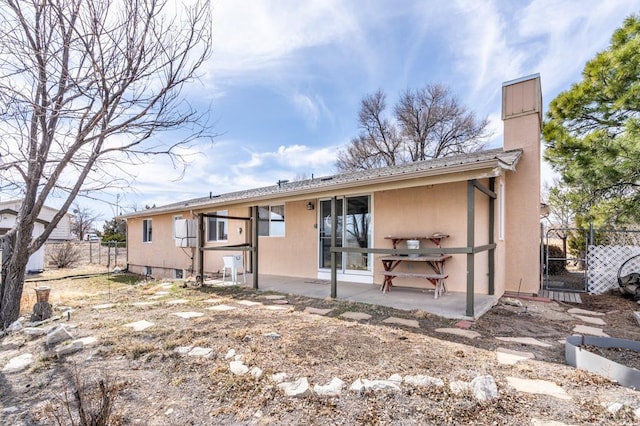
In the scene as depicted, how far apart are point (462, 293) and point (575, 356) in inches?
129

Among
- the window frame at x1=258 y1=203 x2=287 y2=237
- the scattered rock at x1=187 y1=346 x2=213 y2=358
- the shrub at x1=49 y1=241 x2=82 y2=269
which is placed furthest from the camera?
the shrub at x1=49 y1=241 x2=82 y2=269

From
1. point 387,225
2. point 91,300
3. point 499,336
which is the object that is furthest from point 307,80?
point 499,336

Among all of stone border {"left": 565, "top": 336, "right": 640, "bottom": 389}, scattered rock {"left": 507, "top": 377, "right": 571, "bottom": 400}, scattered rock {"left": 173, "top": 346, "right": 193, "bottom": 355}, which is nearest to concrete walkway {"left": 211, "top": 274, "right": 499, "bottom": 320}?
stone border {"left": 565, "top": 336, "right": 640, "bottom": 389}

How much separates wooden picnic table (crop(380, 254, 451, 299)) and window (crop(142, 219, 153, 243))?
11.2 metres

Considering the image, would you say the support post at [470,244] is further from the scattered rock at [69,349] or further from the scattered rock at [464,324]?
the scattered rock at [69,349]

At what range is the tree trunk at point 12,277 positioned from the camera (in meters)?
5.00

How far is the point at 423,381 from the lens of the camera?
2688 mm

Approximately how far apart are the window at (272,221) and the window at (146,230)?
7.04 metres

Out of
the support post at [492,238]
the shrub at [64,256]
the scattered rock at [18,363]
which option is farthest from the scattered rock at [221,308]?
the shrub at [64,256]

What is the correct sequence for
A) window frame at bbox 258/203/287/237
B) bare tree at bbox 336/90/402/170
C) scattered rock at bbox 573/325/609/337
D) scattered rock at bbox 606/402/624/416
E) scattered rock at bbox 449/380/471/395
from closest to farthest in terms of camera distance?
1. scattered rock at bbox 606/402/624/416
2. scattered rock at bbox 449/380/471/395
3. scattered rock at bbox 573/325/609/337
4. window frame at bbox 258/203/287/237
5. bare tree at bbox 336/90/402/170

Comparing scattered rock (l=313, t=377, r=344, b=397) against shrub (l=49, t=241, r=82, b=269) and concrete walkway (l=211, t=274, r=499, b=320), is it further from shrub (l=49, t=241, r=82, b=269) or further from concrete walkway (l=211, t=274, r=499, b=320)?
shrub (l=49, t=241, r=82, b=269)

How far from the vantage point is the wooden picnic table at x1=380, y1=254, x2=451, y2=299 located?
19.6ft

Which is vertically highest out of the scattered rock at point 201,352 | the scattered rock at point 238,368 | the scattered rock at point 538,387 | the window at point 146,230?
the window at point 146,230

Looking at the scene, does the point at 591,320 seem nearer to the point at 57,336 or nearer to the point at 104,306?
the point at 57,336
